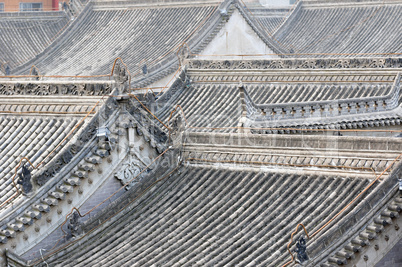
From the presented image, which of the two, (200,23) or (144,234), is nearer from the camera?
(144,234)

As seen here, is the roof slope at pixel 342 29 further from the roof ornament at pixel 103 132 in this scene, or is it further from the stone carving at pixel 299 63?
the roof ornament at pixel 103 132

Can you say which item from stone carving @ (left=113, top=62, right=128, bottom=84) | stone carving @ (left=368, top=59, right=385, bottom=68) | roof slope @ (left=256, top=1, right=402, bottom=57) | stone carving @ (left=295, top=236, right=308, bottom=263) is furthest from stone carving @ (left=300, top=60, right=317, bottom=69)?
stone carving @ (left=295, top=236, right=308, bottom=263)

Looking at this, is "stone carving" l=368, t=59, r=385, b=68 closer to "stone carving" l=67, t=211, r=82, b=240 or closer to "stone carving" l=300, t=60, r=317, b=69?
"stone carving" l=300, t=60, r=317, b=69

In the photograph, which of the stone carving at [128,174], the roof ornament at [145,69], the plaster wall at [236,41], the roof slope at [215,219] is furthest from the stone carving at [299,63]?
the stone carving at [128,174]

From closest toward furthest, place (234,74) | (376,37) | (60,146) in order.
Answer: (60,146) → (234,74) → (376,37)

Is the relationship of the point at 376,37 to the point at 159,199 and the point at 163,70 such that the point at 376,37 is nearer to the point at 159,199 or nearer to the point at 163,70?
the point at 163,70

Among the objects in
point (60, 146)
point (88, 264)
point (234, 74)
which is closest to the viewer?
point (88, 264)

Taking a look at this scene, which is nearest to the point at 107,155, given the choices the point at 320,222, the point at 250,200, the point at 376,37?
the point at 250,200
